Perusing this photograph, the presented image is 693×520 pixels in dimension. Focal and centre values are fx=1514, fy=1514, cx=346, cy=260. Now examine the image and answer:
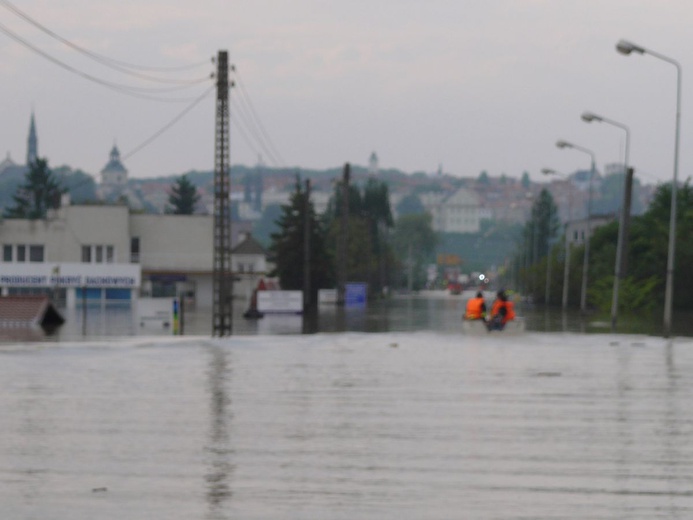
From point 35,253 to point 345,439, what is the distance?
11401cm

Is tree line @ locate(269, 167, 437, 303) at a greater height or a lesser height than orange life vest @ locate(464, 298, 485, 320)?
greater

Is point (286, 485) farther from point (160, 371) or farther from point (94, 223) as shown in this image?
point (94, 223)

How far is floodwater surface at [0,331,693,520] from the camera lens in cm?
1201

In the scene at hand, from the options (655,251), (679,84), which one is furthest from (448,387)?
(655,251)

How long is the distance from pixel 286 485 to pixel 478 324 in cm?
3348

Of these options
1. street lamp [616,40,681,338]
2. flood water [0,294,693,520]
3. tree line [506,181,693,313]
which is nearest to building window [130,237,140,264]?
tree line [506,181,693,313]

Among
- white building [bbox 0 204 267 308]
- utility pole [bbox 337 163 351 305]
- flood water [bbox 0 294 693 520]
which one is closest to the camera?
flood water [bbox 0 294 693 520]

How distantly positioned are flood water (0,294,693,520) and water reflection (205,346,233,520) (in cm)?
3

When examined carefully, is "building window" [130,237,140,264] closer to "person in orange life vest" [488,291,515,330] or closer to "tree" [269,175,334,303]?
"tree" [269,175,334,303]

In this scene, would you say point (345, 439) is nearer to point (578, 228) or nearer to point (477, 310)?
point (477, 310)

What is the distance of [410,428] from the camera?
17.8 m

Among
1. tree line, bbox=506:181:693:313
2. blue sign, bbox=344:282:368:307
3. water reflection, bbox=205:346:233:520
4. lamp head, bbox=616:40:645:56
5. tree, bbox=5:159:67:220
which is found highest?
tree, bbox=5:159:67:220

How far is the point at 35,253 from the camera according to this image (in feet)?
419

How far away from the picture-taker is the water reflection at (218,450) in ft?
39.6
